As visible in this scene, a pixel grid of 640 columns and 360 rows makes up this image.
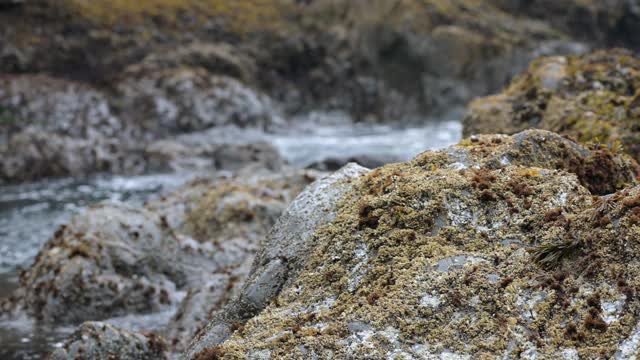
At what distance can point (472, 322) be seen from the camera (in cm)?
604

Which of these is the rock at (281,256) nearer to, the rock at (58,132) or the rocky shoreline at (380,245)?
the rocky shoreline at (380,245)

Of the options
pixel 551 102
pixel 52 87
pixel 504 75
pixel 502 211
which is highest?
pixel 502 211

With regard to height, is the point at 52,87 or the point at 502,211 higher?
the point at 502,211

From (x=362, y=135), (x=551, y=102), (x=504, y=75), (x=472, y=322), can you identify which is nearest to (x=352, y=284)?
(x=472, y=322)

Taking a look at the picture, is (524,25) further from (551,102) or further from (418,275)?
(418,275)

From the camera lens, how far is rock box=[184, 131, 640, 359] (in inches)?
230

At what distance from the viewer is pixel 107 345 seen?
12.0 metres

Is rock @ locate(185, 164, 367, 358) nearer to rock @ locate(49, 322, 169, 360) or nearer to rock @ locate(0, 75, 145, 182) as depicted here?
rock @ locate(49, 322, 169, 360)

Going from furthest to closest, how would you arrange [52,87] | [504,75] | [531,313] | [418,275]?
1. [504,75]
2. [52,87]
3. [418,275]
4. [531,313]

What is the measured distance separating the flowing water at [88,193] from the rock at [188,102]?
4.00m

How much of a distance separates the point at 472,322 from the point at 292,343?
1.45 m

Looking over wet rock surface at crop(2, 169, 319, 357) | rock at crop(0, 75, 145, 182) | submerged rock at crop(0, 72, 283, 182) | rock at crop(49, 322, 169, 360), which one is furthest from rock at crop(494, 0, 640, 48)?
rock at crop(49, 322, 169, 360)

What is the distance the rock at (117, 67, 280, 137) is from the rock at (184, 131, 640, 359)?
5618cm

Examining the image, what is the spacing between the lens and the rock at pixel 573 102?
16.0 meters
